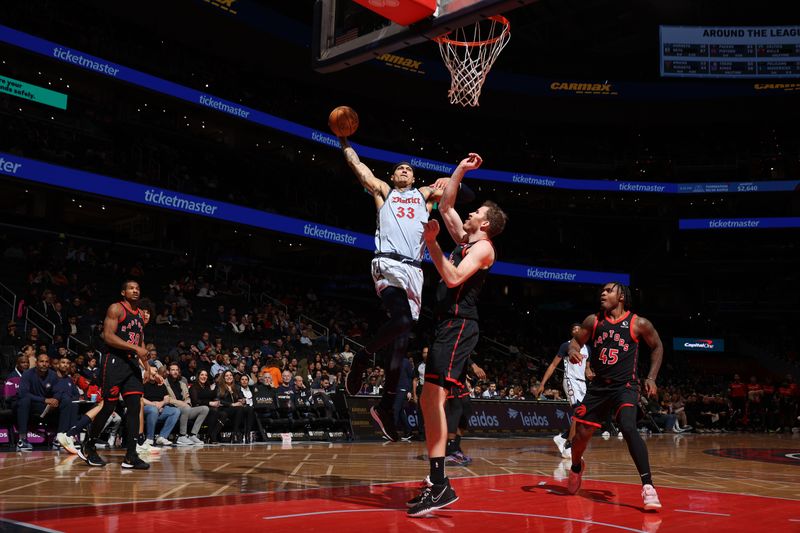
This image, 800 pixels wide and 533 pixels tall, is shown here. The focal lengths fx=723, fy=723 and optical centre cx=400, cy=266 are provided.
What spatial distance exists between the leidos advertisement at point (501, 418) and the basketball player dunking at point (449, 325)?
9955mm

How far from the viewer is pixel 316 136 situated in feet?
92.1

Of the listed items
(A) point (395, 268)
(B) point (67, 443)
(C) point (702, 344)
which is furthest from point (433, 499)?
(C) point (702, 344)

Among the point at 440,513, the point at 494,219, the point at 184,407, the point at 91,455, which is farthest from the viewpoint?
the point at 184,407

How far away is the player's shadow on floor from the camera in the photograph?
232 inches

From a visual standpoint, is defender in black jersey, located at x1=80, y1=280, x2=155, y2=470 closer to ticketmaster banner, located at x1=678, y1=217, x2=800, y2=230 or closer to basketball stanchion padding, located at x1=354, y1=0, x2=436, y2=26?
basketball stanchion padding, located at x1=354, y1=0, x2=436, y2=26

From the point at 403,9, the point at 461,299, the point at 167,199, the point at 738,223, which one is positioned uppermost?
the point at 738,223

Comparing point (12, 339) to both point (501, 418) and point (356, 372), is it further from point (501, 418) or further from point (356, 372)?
point (501, 418)

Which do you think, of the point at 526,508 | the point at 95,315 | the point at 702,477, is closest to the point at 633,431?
the point at 526,508

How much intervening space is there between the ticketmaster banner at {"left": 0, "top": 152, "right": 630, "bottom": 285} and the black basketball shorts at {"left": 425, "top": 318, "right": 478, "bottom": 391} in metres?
17.7

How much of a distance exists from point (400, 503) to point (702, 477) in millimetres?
4356

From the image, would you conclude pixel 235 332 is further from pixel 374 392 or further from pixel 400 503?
pixel 400 503

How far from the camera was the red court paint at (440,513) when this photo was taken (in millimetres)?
4367

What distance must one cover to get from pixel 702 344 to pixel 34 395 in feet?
107

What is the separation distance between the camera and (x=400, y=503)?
17.9 ft
